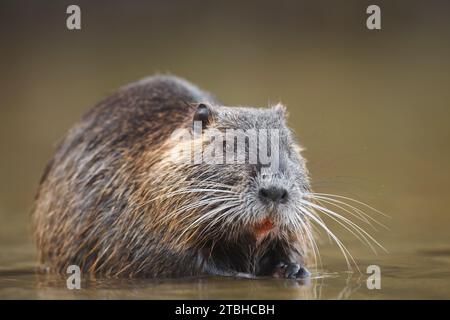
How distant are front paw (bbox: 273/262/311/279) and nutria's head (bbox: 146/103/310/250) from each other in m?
0.17

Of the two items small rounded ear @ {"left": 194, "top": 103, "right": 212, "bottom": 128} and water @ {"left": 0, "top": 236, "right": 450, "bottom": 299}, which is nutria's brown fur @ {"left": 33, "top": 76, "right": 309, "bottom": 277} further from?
water @ {"left": 0, "top": 236, "right": 450, "bottom": 299}

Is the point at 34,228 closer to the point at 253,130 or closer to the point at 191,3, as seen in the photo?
the point at 253,130

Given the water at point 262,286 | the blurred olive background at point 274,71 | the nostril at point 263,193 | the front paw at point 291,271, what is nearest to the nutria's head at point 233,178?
the nostril at point 263,193

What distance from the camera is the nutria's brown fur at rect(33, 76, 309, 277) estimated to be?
5.43 metres

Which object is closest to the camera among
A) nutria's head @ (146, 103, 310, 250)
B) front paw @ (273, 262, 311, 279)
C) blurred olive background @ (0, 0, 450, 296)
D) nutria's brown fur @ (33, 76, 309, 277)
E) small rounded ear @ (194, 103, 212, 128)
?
nutria's head @ (146, 103, 310, 250)

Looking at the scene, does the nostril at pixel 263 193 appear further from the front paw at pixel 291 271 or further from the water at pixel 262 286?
the front paw at pixel 291 271

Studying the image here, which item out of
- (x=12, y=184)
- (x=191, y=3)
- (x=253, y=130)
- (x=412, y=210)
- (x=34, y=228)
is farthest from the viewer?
(x=191, y=3)

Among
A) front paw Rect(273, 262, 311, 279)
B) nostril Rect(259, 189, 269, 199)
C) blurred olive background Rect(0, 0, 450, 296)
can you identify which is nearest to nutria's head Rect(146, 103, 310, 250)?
nostril Rect(259, 189, 269, 199)

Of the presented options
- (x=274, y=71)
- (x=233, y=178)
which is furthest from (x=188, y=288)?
(x=274, y=71)

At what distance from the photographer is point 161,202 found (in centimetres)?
578

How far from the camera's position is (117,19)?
16406mm

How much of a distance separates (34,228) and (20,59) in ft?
29.1

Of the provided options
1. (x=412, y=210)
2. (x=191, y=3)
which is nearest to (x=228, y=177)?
(x=412, y=210)

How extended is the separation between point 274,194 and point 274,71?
9616 millimetres
